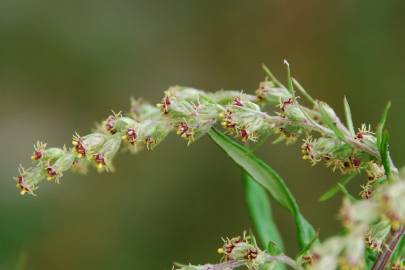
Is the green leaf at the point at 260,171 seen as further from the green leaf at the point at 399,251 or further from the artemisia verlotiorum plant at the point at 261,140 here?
the green leaf at the point at 399,251

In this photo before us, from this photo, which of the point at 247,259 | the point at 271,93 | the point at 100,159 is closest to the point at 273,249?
the point at 247,259

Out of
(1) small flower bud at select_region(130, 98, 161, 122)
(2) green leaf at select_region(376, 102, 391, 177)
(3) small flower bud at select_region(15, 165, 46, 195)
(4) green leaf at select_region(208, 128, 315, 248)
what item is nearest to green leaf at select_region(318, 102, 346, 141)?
(2) green leaf at select_region(376, 102, 391, 177)

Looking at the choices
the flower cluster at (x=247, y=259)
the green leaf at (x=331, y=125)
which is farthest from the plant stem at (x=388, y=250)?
the green leaf at (x=331, y=125)

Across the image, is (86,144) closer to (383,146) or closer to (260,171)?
(260,171)

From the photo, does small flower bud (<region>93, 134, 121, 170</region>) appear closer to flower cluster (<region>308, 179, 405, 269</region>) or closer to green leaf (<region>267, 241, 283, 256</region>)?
green leaf (<region>267, 241, 283, 256</region>)

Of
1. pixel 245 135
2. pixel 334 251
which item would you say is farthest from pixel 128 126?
pixel 334 251

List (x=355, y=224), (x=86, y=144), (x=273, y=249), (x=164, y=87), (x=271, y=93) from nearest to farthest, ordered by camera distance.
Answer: (x=355, y=224), (x=273, y=249), (x=86, y=144), (x=271, y=93), (x=164, y=87)

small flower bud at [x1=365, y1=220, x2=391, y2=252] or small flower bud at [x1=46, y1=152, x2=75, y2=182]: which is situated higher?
small flower bud at [x1=46, y1=152, x2=75, y2=182]
